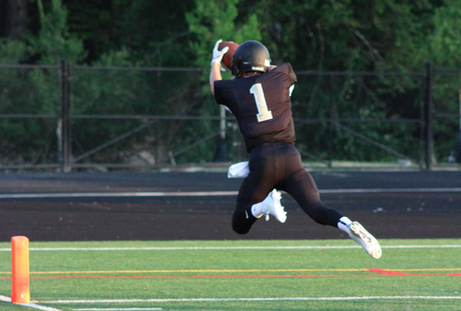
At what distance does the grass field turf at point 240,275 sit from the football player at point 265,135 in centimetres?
109

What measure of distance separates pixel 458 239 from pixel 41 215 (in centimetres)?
721

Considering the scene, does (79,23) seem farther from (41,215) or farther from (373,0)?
(41,215)

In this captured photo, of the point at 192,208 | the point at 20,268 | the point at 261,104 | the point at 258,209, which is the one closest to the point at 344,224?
the point at 258,209

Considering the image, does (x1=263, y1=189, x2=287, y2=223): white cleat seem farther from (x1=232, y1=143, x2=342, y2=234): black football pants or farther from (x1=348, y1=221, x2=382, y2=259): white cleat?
(x1=348, y1=221, x2=382, y2=259): white cleat

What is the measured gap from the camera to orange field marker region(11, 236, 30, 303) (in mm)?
7137

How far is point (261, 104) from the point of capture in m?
6.67

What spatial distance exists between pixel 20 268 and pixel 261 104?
8.42 feet

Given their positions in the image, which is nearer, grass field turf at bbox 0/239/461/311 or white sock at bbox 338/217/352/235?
white sock at bbox 338/217/352/235

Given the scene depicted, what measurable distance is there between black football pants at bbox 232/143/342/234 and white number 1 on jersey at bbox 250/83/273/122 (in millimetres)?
225

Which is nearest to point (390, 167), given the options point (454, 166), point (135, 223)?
point (454, 166)

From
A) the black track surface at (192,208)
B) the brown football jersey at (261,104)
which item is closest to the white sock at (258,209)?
the brown football jersey at (261,104)

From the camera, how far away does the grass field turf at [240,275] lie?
754cm

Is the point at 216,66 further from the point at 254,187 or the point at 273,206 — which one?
the point at 273,206

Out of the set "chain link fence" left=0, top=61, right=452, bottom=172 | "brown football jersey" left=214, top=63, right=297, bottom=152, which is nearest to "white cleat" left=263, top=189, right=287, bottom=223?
"brown football jersey" left=214, top=63, right=297, bottom=152
